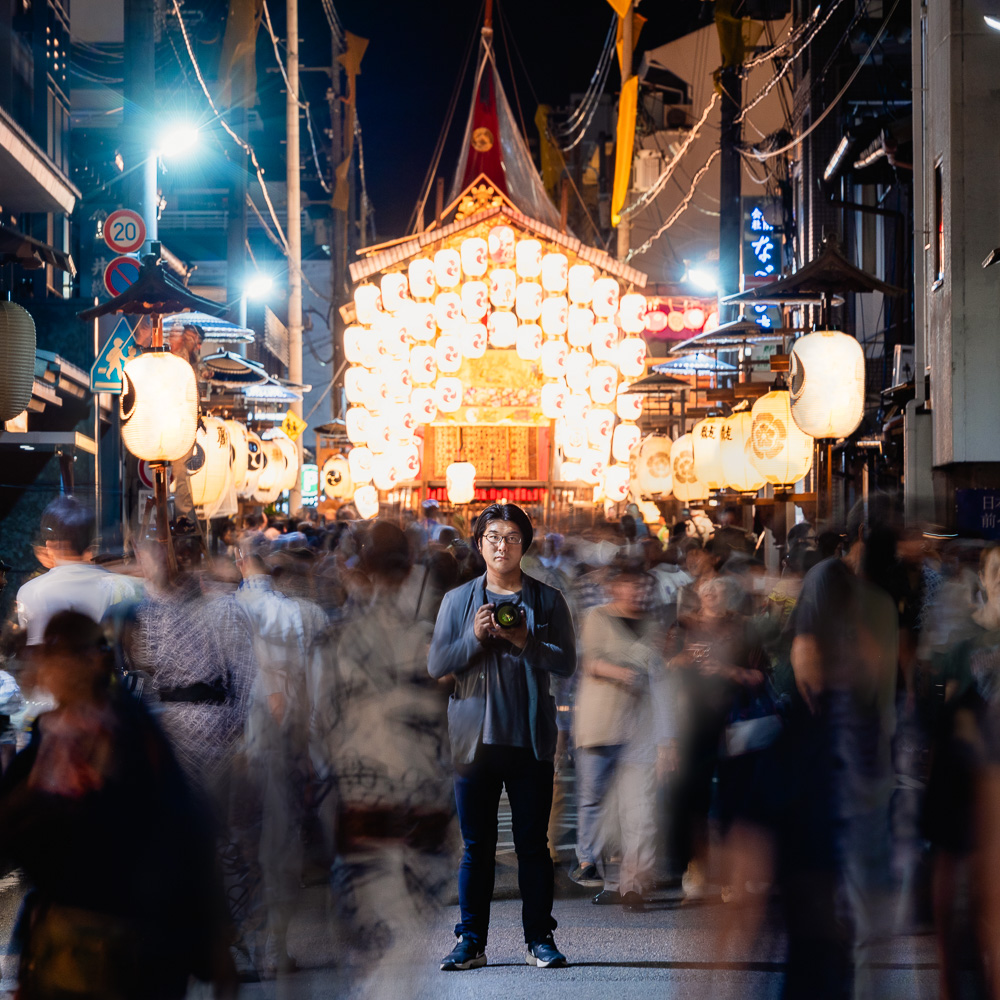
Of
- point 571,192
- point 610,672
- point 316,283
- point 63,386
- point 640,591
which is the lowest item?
point 610,672

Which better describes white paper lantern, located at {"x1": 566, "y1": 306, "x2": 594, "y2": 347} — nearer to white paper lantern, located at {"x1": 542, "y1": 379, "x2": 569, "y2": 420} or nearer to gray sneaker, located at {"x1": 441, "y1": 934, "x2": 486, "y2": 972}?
white paper lantern, located at {"x1": 542, "y1": 379, "x2": 569, "y2": 420}

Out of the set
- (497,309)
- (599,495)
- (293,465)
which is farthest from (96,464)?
(599,495)

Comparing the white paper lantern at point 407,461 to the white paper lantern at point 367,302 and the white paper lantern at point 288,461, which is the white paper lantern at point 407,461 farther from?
the white paper lantern at point 367,302

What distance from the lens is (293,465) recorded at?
22141 millimetres

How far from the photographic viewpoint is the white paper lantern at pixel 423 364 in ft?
78.8

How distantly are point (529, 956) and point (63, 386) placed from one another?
40.0ft

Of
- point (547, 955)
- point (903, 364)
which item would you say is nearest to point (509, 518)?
point (547, 955)

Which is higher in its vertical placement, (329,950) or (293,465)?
(293,465)

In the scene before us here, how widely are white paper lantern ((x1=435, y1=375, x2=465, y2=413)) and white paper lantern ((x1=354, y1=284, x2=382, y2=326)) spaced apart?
211cm

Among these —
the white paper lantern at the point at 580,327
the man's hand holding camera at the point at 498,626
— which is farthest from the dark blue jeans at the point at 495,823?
the white paper lantern at the point at 580,327

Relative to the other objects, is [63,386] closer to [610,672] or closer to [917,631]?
[610,672]

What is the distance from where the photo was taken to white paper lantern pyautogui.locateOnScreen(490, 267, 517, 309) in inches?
941

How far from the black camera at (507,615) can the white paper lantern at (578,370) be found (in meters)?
19.5

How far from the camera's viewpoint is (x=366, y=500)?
82.7 ft
